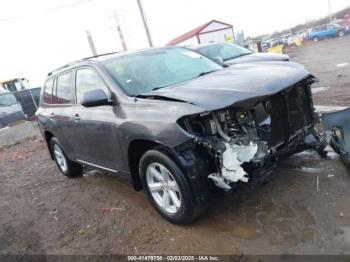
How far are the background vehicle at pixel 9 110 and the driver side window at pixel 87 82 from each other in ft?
56.6

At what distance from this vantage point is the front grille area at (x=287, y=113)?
11.5 ft

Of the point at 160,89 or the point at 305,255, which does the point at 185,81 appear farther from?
the point at 305,255

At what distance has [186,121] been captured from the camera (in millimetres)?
3129

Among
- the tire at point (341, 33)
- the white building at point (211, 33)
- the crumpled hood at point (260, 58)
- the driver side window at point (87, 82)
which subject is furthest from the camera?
the tire at point (341, 33)

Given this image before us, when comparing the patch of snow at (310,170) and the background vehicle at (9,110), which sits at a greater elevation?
the background vehicle at (9,110)

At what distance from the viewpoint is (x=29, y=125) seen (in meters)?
16.1

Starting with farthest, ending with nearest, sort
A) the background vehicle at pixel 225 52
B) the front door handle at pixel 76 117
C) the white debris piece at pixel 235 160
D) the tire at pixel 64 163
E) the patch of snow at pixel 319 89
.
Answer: the background vehicle at pixel 225 52, the patch of snow at pixel 319 89, the tire at pixel 64 163, the front door handle at pixel 76 117, the white debris piece at pixel 235 160

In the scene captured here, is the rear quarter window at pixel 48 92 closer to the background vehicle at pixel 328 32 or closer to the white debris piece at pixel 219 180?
the white debris piece at pixel 219 180

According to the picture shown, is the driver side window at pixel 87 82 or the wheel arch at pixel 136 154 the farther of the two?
the driver side window at pixel 87 82

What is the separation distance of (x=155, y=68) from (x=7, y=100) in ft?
63.5

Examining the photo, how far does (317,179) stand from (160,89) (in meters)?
2.14

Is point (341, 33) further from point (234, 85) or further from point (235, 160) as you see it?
point (235, 160)

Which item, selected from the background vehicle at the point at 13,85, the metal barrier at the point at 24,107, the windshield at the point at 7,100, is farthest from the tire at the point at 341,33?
the windshield at the point at 7,100

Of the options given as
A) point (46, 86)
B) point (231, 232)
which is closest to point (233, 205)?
point (231, 232)
